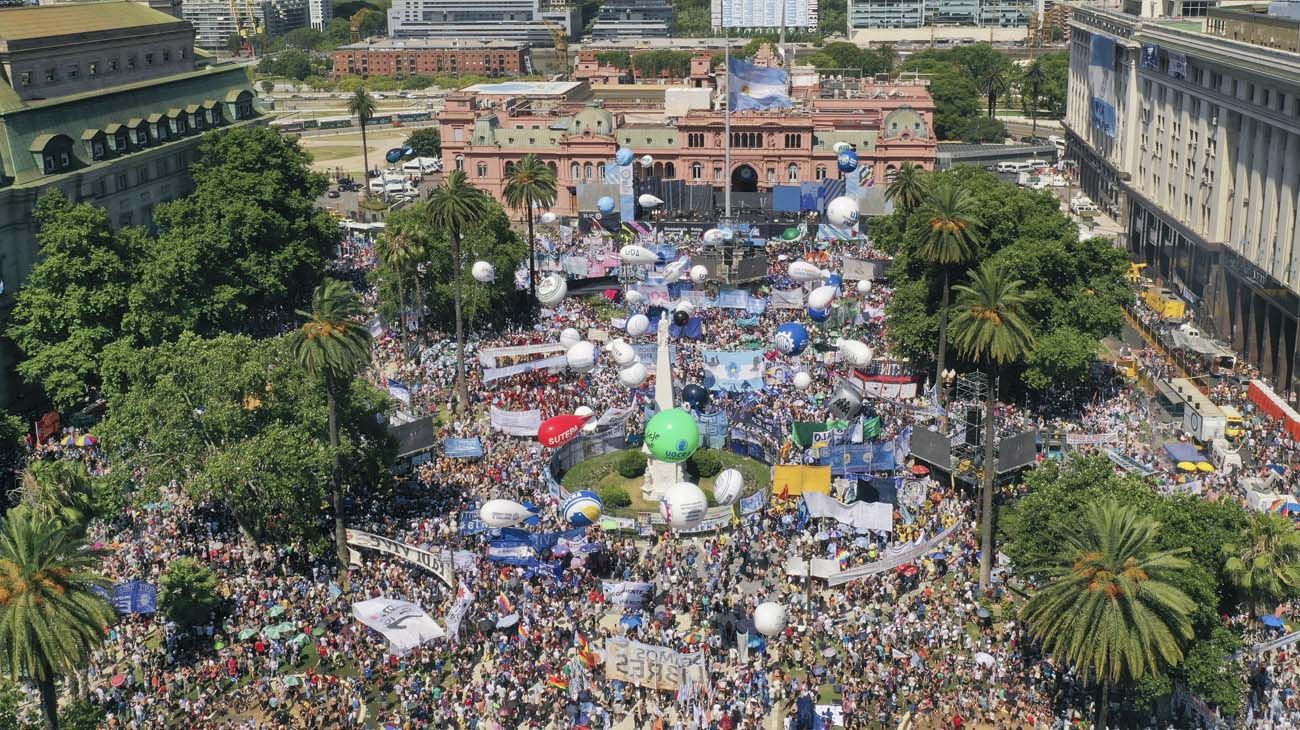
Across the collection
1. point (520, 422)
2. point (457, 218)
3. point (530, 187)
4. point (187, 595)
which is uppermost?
point (530, 187)

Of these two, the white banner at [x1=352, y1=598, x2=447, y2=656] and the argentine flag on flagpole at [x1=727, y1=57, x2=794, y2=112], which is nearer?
the white banner at [x1=352, y1=598, x2=447, y2=656]

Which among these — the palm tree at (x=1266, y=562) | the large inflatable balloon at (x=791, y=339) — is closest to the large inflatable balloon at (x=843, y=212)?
the large inflatable balloon at (x=791, y=339)

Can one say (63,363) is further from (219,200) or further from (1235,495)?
(1235,495)

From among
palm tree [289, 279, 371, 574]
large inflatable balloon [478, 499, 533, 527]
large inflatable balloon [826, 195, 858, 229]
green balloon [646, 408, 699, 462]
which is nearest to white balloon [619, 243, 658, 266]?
large inflatable balloon [826, 195, 858, 229]

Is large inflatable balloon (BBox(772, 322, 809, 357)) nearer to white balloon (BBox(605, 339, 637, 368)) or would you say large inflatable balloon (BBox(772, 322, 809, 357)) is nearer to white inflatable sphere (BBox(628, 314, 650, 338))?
Answer: white inflatable sphere (BBox(628, 314, 650, 338))

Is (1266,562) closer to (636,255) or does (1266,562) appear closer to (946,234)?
(946,234)

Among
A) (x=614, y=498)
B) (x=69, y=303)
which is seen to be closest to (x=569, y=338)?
(x=614, y=498)
